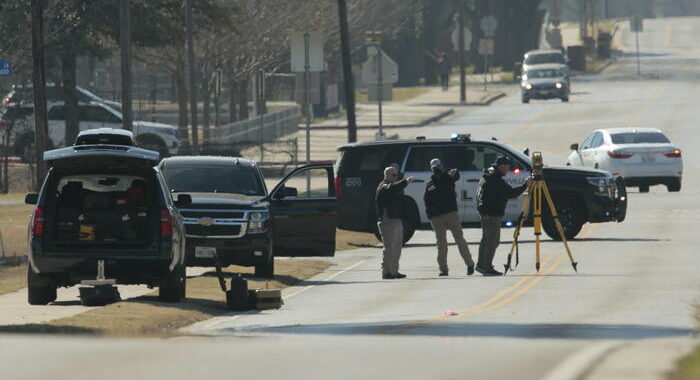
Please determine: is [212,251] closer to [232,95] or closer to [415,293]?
[415,293]

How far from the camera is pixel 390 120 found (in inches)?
2977

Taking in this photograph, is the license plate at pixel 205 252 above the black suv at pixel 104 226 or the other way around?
the other way around

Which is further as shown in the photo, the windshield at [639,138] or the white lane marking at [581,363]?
the windshield at [639,138]

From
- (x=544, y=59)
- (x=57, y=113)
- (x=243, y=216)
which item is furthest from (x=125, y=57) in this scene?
(x=544, y=59)

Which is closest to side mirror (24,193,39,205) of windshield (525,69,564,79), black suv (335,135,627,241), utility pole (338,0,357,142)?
black suv (335,135,627,241)

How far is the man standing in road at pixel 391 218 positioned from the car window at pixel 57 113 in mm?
32130

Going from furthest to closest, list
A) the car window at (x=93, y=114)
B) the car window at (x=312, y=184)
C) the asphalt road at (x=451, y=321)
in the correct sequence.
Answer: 1. the car window at (x=93, y=114)
2. the car window at (x=312, y=184)
3. the asphalt road at (x=451, y=321)

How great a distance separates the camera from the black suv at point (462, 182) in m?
32.0

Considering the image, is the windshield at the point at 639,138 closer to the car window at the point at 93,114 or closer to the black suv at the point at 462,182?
the black suv at the point at 462,182

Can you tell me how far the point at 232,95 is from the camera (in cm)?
7412

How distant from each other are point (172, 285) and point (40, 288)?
159 cm

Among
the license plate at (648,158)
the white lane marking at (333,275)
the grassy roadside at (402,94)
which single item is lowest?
the white lane marking at (333,275)

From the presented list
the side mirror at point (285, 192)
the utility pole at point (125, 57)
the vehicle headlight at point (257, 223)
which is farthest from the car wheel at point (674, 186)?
the vehicle headlight at point (257, 223)

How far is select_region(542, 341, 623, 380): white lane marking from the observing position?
1266cm
